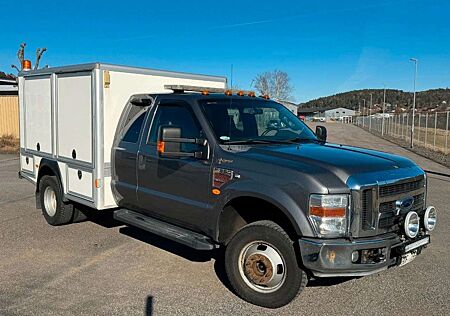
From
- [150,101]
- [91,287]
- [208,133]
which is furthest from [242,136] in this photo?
[91,287]

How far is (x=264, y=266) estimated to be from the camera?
4.34 metres

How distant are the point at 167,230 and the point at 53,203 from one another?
2982mm

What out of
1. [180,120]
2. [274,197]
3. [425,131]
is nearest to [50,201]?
[180,120]

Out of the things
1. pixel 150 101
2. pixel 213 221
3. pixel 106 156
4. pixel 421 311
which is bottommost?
pixel 421 311

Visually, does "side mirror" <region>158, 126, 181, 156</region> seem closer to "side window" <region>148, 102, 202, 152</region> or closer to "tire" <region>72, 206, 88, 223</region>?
"side window" <region>148, 102, 202, 152</region>

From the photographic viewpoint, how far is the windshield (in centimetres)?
500

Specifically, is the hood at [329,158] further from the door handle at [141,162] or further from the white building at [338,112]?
the white building at [338,112]

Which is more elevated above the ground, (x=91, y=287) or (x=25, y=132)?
(x=25, y=132)

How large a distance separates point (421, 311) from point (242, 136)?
2.49 metres

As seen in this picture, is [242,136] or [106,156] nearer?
[242,136]

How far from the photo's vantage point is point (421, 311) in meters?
4.28

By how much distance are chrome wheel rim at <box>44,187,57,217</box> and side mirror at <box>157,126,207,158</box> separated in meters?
3.32

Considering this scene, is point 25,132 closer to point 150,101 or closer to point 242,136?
point 150,101

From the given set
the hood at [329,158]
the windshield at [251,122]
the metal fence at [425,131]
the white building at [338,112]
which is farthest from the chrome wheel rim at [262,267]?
the white building at [338,112]
